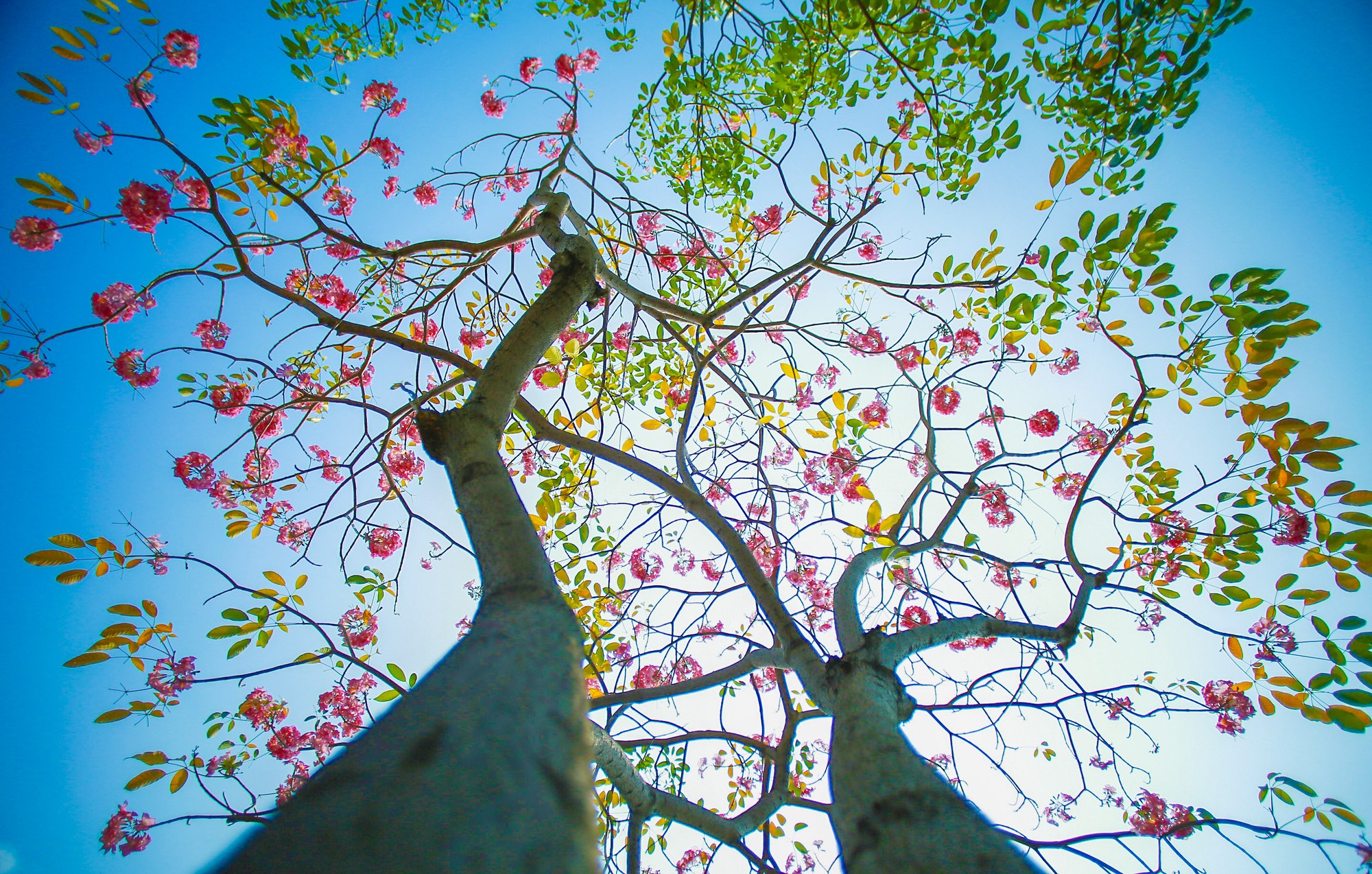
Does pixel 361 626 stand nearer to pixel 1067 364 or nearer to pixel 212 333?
pixel 212 333

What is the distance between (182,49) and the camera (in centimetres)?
293

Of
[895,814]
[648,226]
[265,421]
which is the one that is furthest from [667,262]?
[895,814]

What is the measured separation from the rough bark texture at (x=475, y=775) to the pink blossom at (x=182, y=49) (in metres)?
3.97

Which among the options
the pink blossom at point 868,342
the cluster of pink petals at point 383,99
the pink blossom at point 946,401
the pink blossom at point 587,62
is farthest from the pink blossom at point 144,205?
the pink blossom at point 946,401

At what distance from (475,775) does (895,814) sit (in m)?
0.88

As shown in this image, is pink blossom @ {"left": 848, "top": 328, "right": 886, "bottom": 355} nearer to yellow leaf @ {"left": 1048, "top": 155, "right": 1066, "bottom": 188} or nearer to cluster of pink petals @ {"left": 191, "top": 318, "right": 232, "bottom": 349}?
yellow leaf @ {"left": 1048, "top": 155, "right": 1066, "bottom": 188}

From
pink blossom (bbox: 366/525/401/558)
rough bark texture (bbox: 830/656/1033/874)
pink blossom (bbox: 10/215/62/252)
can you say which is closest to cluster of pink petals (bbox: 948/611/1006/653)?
rough bark texture (bbox: 830/656/1033/874)

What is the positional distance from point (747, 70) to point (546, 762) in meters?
4.19

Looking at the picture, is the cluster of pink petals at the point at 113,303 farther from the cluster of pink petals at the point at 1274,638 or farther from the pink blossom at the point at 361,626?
the cluster of pink petals at the point at 1274,638

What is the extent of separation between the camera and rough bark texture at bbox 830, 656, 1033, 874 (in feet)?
2.97

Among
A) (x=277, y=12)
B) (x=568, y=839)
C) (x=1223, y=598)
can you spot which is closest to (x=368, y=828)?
(x=568, y=839)

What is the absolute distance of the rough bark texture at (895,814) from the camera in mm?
906

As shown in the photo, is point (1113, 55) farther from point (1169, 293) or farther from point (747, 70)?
point (747, 70)

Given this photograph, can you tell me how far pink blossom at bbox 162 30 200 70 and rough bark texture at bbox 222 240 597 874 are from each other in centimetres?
397
